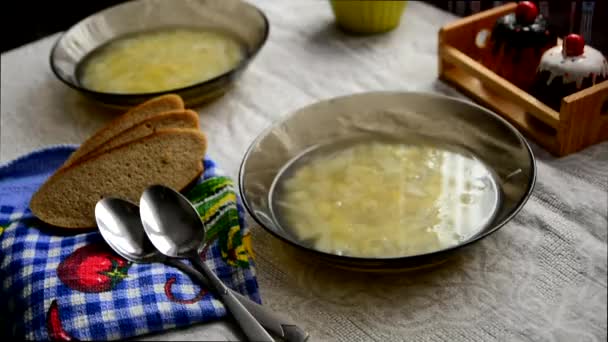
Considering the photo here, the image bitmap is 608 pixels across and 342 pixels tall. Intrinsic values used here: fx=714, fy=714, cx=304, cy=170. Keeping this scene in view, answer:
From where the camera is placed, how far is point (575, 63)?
80 cm

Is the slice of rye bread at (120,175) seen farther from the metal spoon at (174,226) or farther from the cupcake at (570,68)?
the cupcake at (570,68)

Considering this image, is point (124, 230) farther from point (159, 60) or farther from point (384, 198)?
point (159, 60)

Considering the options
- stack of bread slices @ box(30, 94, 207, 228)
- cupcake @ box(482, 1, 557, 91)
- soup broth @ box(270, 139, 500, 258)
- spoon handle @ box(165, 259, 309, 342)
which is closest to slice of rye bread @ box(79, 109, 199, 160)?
stack of bread slices @ box(30, 94, 207, 228)

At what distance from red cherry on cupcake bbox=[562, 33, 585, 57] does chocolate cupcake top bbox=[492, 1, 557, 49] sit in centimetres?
8

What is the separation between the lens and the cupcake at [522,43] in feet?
2.88

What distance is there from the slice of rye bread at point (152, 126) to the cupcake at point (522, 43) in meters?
0.40

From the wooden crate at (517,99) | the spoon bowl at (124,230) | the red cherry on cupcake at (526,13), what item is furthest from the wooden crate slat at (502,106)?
the spoon bowl at (124,230)

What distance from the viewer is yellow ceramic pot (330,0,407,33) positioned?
3.73 ft

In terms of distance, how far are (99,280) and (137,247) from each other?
0.20 ft

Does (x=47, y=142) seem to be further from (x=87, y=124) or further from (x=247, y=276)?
(x=247, y=276)

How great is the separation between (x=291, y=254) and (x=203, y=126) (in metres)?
0.34

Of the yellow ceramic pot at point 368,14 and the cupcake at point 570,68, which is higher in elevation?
the cupcake at point 570,68

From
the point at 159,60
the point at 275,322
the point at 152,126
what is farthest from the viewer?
the point at 159,60

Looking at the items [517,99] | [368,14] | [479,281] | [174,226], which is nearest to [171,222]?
[174,226]
